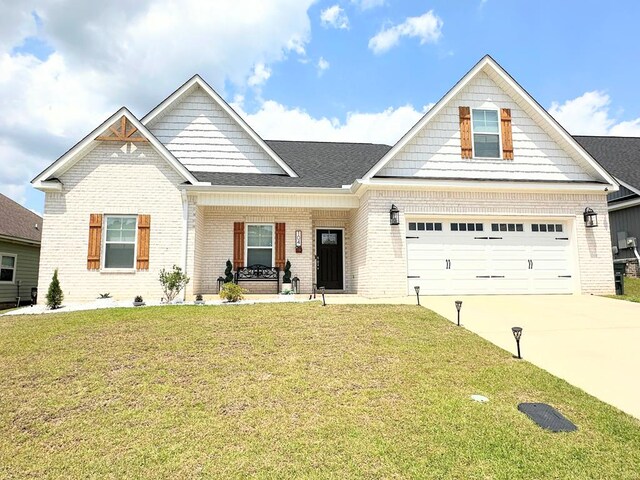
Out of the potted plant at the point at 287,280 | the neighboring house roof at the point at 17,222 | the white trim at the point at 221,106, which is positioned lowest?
the potted plant at the point at 287,280

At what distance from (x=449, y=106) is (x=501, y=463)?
1142 centimetres

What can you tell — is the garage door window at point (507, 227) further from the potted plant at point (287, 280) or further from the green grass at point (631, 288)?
the potted plant at point (287, 280)

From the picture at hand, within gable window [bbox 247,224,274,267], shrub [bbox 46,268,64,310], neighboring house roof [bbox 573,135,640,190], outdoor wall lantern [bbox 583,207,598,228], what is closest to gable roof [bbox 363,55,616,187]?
outdoor wall lantern [bbox 583,207,598,228]

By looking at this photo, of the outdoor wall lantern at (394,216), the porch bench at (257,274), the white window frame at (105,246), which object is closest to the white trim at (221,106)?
the porch bench at (257,274)

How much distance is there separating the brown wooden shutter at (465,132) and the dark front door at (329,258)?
16.5 ft

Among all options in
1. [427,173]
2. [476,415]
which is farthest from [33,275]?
[476,415]

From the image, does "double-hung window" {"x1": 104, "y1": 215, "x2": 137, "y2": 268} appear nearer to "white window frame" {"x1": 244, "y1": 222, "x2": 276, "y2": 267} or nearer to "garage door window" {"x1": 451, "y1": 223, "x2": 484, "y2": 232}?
"white window frame" {"x1": 244, "y1": 222, "x2": 276, "y2": 267}

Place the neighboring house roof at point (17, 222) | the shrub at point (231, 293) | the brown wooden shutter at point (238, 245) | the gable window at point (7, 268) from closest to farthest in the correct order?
1. the shrub at point (231, 293)
2. the brown wooden shutter at point (238, 245)
3. the gable window at point (7, 268)
4. the neighboring house roof at point (17, 222)

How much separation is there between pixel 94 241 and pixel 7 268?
8.39 meters

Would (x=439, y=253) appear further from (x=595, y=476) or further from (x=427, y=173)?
(x=595, y=476)

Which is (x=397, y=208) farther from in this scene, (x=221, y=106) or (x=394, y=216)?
(x=221, y=106)

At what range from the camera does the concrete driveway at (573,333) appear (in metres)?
4.92

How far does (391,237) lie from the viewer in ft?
37.8

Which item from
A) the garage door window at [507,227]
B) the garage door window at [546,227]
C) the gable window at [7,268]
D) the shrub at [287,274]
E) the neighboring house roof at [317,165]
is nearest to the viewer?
the garage door window at [507,227]
